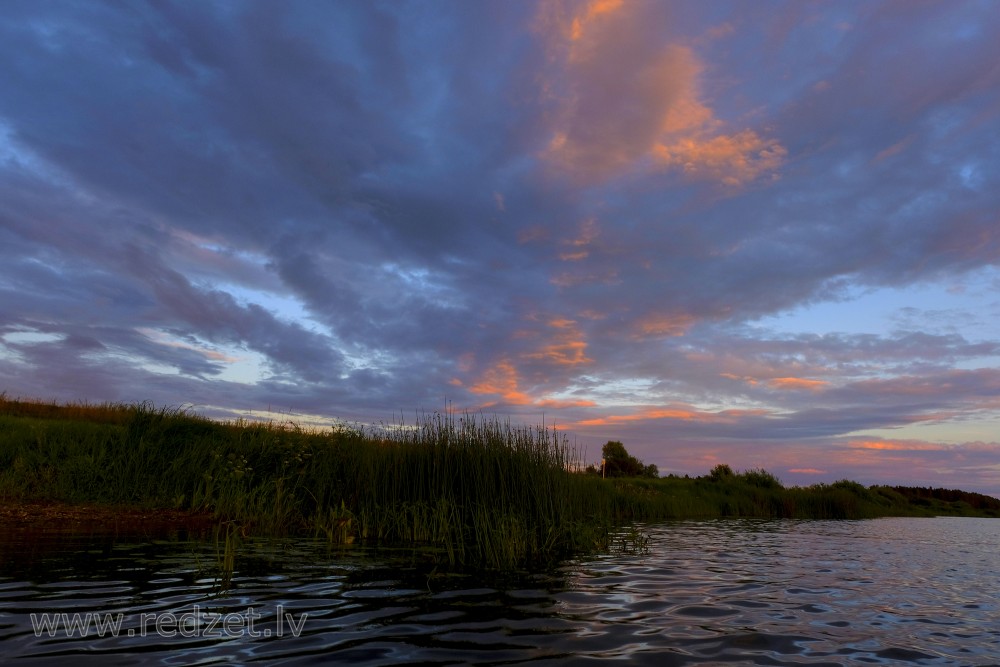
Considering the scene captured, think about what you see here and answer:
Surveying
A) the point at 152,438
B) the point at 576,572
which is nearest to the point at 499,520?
the point at 576,572

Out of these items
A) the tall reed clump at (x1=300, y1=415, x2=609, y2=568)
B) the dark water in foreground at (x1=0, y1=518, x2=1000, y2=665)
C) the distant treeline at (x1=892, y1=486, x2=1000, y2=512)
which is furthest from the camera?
the distant treeline at (x1=892, y1=486, x2=1000, y2=512)

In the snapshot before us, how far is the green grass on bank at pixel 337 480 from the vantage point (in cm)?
1308

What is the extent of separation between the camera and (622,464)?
41.2m

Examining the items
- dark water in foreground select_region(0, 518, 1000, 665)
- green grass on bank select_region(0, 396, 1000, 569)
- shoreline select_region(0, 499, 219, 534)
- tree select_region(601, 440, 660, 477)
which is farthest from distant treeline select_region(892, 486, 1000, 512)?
shoreline select_region(0, 499, 219, 534)

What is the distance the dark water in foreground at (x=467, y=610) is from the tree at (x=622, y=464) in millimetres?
28986

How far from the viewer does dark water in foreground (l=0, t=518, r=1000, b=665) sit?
210 inches

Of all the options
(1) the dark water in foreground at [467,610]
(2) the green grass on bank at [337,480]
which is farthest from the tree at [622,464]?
(1) the dark water in foreground at [467,610]

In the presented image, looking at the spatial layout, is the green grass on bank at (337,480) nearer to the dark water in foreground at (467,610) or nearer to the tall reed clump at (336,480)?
the tall reed clump at (336,480)

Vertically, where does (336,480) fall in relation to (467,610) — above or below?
above

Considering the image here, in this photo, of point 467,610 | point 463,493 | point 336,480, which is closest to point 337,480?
point 336,480

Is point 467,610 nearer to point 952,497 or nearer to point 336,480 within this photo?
point 336,480

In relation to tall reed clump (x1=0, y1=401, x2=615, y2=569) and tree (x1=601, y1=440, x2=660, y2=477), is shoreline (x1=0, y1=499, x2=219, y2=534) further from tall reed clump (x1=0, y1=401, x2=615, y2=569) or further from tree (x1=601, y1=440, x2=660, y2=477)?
tree (x1=601, y1=440, x2=660, y2=477)

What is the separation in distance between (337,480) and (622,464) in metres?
28.8

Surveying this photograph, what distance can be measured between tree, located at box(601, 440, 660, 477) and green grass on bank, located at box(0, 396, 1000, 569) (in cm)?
1708
